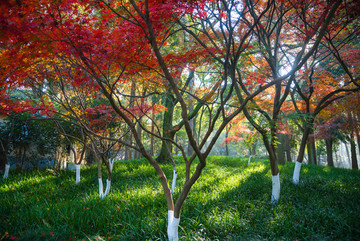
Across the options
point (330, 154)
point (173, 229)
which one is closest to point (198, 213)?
point (173, 229)

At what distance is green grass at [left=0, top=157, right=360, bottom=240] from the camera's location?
2.89 metres

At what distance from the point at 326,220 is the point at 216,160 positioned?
643 cm

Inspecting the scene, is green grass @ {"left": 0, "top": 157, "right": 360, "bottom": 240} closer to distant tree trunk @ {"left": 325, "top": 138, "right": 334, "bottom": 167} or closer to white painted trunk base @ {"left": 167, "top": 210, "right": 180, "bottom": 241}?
white painted trunk base @ {"left": 167, "top": 210, "right": 180, "bottom": 241}

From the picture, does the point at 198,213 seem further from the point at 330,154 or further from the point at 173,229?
the point at 330,154

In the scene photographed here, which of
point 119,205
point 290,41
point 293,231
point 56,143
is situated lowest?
point 293,231

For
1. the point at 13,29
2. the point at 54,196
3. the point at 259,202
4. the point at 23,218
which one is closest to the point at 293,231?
the point at 259,202

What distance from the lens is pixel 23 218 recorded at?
3176 mm

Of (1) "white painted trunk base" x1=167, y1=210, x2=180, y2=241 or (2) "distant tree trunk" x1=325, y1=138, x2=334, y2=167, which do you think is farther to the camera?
(2) "distant tree trunk" x1=325, y1=138, x2=334, y2=167

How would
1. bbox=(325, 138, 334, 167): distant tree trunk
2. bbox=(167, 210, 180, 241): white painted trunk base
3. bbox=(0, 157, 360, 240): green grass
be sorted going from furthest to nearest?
bbox=(325, 138, 334, 167): distant tree trunk → bbox=(0, 157, 360, 240): green grass → bbox=(167, 210, 180, 241): white painted trunk base

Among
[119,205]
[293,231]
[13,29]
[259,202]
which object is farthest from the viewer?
[259,202]

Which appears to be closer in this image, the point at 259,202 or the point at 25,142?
the point at 259,202

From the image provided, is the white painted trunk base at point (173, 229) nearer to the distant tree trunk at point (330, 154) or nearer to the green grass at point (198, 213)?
the green grass at point (198, 213)

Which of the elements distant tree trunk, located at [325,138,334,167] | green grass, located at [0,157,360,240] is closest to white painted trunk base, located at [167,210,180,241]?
green grass, located at [0,157,360,240]

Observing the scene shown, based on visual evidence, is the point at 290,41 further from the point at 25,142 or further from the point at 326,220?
the point at 25,142
